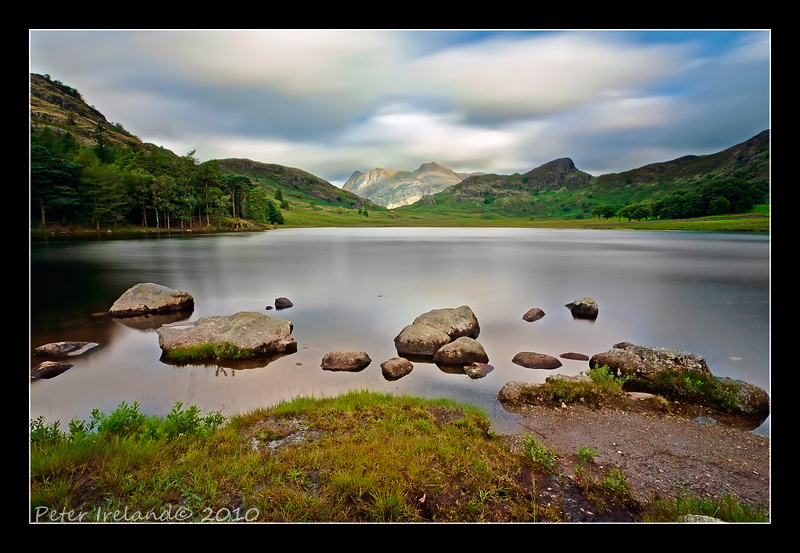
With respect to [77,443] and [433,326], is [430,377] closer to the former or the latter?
[433,326]

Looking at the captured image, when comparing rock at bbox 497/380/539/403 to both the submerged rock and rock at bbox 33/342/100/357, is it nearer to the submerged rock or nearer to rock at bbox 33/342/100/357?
the submerged rock

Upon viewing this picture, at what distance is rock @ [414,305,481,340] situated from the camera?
14492mm

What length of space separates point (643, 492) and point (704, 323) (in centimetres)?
1794

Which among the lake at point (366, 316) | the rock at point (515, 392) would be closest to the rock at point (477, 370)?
the lake at point (366, 316)

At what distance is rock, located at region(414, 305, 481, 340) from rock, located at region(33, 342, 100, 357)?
42.6 ft

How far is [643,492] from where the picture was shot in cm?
530

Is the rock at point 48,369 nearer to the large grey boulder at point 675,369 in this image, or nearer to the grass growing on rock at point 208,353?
the grass growing on rock at point 208,353

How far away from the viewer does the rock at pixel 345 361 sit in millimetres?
11945

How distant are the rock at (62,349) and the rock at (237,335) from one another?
8.69 ft

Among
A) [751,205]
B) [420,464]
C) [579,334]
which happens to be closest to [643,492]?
[420,464]

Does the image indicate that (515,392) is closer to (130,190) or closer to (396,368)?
(396,368)
